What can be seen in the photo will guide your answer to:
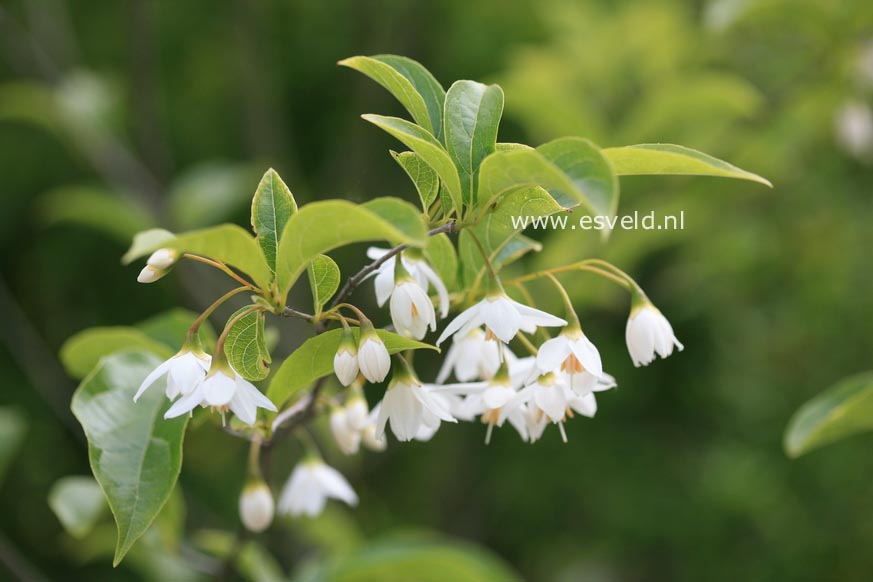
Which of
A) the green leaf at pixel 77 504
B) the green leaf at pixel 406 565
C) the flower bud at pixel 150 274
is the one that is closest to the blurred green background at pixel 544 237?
the green leaf at pixel 406 565

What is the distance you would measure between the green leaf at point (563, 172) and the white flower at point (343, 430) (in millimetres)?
424

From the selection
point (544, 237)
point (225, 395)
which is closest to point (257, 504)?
point (225, 395)

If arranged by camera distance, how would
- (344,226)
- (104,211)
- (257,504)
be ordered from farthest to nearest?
(104,211), (257,504), (344,226)

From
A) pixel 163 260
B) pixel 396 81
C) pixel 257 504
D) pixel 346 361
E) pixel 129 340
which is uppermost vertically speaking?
pixel 396 81

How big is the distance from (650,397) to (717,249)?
0.66m

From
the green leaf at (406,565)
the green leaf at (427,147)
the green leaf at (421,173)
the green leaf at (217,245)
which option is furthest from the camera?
the green leaf at (406,565)

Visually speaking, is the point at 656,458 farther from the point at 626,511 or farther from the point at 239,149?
the point at 239,149

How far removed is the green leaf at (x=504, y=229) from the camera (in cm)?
95

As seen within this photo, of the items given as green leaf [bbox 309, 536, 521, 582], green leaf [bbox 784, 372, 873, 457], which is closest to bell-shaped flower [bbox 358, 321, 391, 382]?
green leaf [bbox 784, 372, 873, 457]

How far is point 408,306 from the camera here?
925mm

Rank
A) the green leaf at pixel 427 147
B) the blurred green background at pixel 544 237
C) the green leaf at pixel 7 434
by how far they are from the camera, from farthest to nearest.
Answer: the blurred green background at pixel 544 237 → the green leaf at pixel 7 434 → the green leaf at pixel 427 147

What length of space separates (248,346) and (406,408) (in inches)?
7.9

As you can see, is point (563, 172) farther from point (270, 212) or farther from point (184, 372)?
point (184, 372)

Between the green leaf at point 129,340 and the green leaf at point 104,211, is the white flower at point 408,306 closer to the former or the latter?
the green leaf at point 129,340
